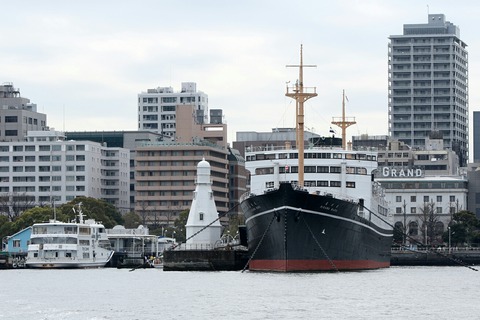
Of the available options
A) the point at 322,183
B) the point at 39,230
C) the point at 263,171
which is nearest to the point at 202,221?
the point at 263,171

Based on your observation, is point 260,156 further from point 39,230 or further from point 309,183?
point 39,230

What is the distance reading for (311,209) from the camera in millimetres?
117750

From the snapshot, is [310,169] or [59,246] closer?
[310,169]

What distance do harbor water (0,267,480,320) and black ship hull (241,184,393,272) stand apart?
2.78 metres

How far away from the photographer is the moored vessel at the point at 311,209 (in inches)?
4609

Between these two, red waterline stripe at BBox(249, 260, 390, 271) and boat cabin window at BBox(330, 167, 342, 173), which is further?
boat cabin window at BBox(330, 167, 342, 173)

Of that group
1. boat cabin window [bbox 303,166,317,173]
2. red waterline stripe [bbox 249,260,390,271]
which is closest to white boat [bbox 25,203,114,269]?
red waterline stripe [bbox 249,260,390,271]

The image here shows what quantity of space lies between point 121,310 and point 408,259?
110510mm

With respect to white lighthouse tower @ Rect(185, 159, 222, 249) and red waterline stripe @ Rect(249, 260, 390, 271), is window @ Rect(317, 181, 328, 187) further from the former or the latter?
white lighthouse tower @ Rect(185, 159, 222, 249)

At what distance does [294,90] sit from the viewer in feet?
417

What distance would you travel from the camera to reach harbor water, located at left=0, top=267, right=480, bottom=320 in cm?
7675

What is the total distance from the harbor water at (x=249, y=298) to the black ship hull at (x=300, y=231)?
9.12ft

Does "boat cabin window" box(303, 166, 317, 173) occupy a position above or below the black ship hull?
above

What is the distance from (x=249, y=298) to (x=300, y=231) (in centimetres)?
3076
